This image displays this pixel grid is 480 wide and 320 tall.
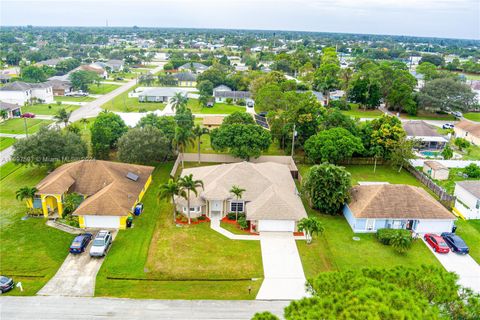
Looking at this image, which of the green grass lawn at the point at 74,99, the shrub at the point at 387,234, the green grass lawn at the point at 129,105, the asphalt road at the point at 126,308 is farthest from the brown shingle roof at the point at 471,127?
the green grass lawn at the point at 74,99

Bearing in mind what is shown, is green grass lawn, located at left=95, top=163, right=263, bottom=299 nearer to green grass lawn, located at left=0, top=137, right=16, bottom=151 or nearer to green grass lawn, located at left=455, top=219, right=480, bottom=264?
green grass lawn, located at left=455, top=219, right=480, bottom=264

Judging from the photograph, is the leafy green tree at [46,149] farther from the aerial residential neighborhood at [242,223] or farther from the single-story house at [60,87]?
the single-story house at [60,87]

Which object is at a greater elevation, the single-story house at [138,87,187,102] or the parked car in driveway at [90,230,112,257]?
the single-story house at [138,87,187,102]

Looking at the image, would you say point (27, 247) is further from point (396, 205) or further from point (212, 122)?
point (212, 122)

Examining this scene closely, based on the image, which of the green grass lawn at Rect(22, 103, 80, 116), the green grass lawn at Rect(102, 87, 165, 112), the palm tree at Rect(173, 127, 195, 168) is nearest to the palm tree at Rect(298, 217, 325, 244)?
the palm tree at Rect(173, 127, 195, 168)

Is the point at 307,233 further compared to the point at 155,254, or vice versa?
the point at 307,233

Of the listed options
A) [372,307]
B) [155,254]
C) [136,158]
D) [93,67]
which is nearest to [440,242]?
[372,307]

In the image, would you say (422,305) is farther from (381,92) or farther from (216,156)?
(381,92)
